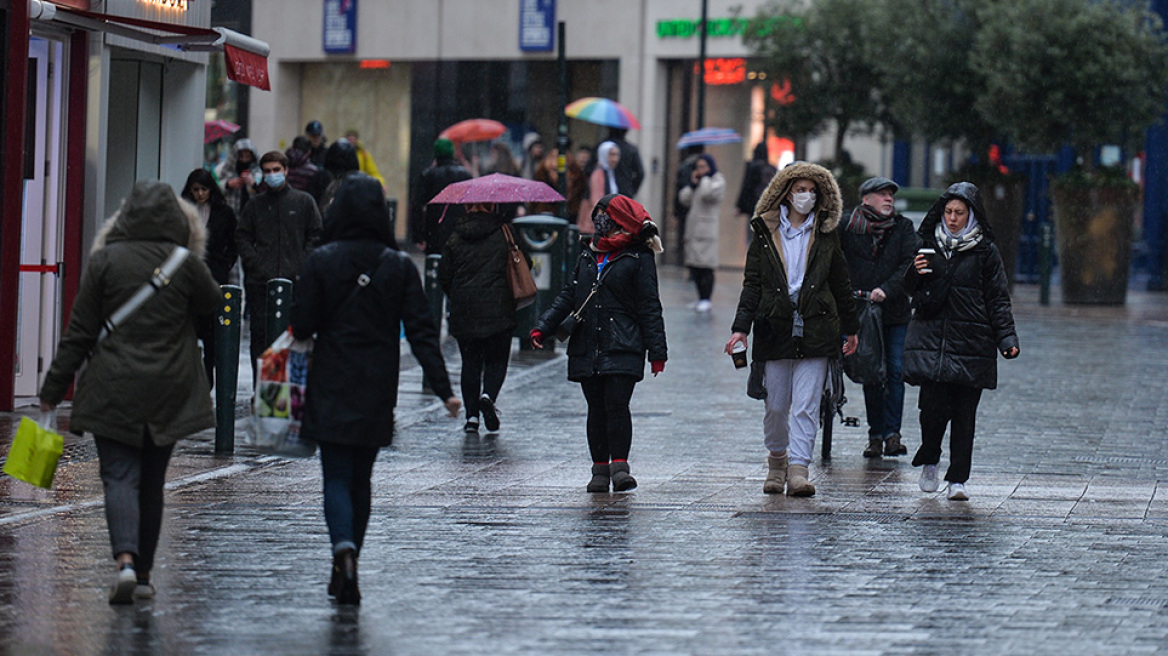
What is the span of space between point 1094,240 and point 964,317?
15.2 m

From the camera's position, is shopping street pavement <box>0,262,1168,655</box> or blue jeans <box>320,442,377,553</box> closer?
shopping street pavement <box>0,262,1168,655</box>

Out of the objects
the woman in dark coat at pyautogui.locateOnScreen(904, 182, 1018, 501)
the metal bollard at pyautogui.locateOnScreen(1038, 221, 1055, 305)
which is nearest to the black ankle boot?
the woman in dark coat at pyautogui.locateOnScreen(904, 182, 1018, 501)

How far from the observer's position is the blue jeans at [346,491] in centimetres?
656

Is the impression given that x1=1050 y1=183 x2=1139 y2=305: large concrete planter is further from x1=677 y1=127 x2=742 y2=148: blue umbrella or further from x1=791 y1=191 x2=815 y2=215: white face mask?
x1=791 y1=191 x2=815 y2=215: white face mask

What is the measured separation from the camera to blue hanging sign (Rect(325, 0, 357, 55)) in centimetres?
3606

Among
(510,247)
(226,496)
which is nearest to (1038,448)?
(510,247)

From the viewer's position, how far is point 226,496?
9117mm

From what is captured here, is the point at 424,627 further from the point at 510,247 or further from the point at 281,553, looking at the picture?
the point at 510,247

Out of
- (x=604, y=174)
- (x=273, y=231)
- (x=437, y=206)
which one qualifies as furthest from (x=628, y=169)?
(x=273, y=231)

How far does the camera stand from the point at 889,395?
432 inches

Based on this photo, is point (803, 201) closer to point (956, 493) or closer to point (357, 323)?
A: point (956, 493)

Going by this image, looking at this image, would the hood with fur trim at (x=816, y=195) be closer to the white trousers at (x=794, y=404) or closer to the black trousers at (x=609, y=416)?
the white trousers at (x=794, y=404)

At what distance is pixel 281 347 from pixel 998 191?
19.8 meters

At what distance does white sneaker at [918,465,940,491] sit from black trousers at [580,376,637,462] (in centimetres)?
153
